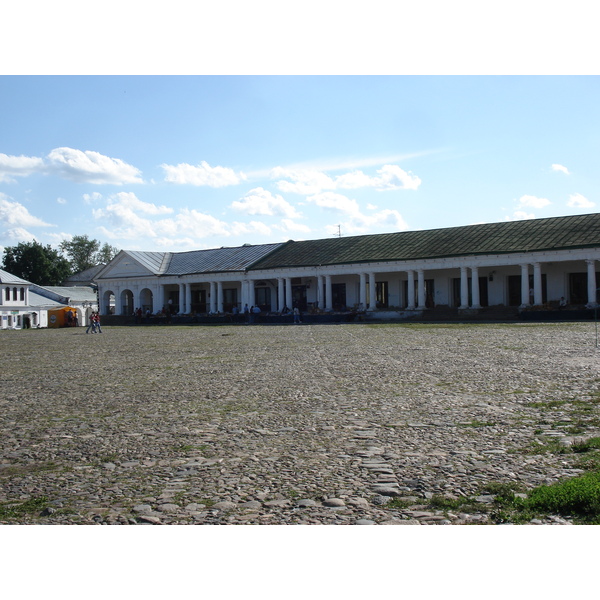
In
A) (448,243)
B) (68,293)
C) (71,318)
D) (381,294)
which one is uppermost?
(448,243)

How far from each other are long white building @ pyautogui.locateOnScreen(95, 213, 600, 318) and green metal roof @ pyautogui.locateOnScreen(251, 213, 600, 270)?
76 mm

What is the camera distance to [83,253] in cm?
11150

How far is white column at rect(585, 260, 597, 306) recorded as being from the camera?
32094 mm

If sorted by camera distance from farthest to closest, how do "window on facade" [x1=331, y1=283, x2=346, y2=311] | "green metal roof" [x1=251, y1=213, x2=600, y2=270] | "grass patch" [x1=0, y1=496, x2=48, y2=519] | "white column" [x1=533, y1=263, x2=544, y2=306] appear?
"window on facade" [x1=331, y1=283, x2=346, y2=311]
"green metal roof" [x1=251, y1=213, x2=600, y2=270]
"white column" [x1=533, y1=263, x2=544, y2=306]
"grass patch" [x1=0, y1=496, x2=48, y2=519]

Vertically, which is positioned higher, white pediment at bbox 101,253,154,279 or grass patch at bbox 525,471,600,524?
white pediment at bbox 101,253,154,279

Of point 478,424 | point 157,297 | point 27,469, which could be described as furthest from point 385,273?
point 27,469

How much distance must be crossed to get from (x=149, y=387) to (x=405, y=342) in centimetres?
1084

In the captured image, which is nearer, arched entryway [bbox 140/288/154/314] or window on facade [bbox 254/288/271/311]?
window on facade [bbox 254/288/271/311]

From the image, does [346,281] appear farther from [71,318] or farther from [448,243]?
[71,318]

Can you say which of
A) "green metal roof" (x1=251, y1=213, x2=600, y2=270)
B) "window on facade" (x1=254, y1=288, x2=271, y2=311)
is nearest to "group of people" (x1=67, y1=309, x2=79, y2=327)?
"window on facade" (x1=254, y1=288, x2=271, y2=311)

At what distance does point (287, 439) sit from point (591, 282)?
97.6 ft

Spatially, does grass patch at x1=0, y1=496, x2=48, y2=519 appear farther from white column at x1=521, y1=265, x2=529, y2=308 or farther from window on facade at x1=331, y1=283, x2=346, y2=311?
window on facade at x1=331, y1=283, x2=346, y2=311

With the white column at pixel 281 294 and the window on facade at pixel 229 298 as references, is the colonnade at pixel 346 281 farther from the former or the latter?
the window on facade at pixel 229 298

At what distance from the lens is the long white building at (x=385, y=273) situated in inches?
1400
